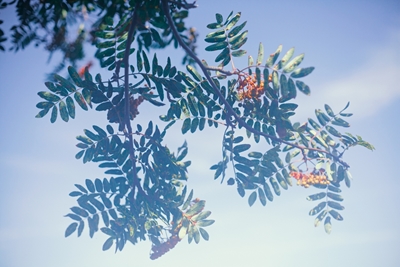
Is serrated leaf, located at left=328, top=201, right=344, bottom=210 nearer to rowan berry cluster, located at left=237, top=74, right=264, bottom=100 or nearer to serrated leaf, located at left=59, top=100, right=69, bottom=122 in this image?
rowan berry cluster, located at left=237, top=74, right=264, bottom=100

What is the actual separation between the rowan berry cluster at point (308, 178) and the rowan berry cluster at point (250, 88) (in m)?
0.98

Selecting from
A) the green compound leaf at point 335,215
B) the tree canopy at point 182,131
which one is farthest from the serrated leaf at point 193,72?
the green compound leaf at point 335,215

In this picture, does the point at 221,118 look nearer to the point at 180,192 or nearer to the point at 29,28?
the point at 180,192

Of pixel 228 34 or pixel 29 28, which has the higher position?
pixel 228 34

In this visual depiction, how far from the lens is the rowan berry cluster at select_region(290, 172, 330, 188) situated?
3.30m

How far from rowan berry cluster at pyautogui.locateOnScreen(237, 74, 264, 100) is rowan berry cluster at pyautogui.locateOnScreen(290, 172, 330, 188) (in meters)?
0.98

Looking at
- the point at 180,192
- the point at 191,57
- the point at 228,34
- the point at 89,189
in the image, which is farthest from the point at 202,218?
the point at 228,34

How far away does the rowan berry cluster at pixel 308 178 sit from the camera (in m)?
3.30

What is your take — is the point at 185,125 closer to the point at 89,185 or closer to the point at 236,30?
the point at 236,30

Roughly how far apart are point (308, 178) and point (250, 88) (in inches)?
45.8

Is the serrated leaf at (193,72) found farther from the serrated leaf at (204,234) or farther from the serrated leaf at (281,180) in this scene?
the serrated leaf at (204,234)

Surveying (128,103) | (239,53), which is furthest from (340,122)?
(128,103)

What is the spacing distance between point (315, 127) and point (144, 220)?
6.68 ft

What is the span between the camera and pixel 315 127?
10.7 ft
